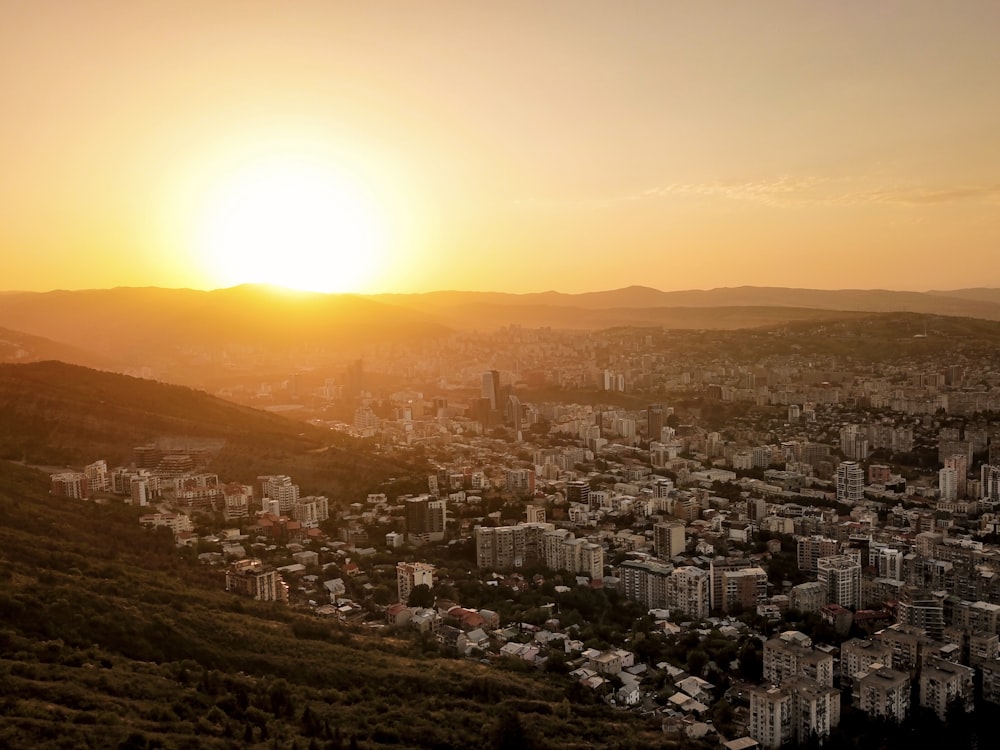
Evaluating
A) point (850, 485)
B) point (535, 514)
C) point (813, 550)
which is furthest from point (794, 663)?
point (850, 485)

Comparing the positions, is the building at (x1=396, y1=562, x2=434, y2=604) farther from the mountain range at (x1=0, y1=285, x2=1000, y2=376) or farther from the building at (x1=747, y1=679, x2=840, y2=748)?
the mountain range at (x1=0, y1=285, x2=1000, y2=376)

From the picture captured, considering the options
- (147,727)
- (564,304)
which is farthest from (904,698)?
(564,304)

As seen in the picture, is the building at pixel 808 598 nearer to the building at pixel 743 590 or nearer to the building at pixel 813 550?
the building at pixel 743 590

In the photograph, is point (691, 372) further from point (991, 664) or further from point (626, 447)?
point (991, 664)

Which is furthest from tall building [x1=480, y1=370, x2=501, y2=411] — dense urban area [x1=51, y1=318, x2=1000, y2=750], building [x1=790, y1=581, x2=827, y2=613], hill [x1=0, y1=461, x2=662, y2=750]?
hill [x1=0, y1=461, x2=662, y2=750]

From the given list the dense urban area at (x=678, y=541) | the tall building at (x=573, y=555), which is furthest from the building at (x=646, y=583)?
the tall building at (x=573, y=555)
